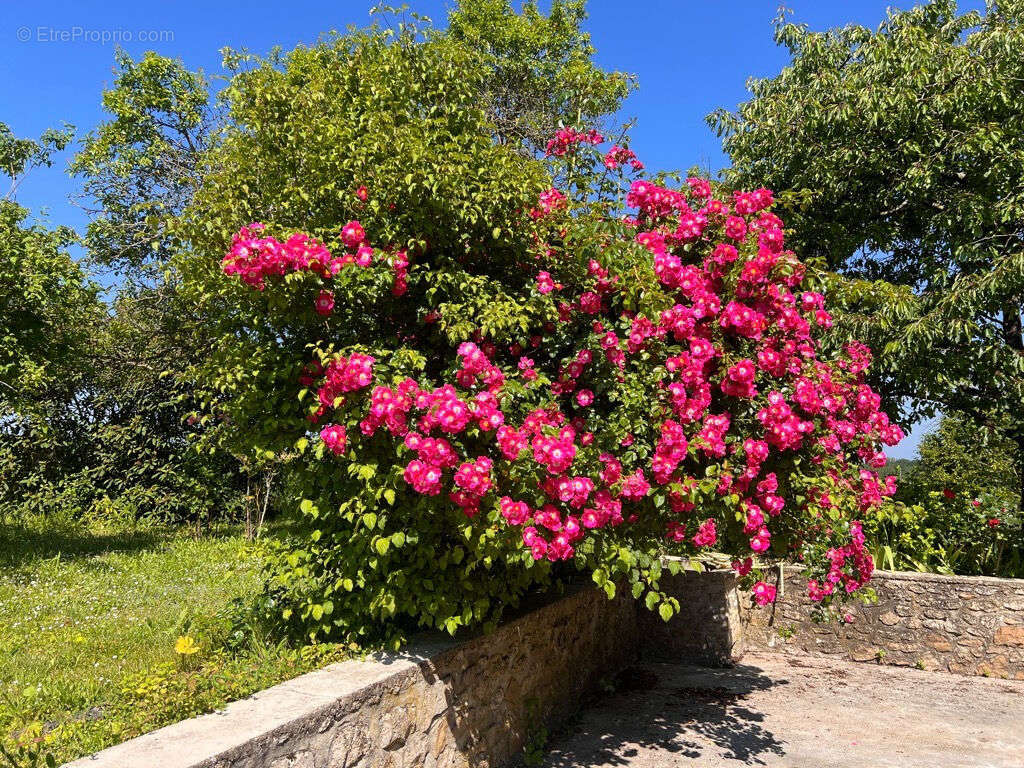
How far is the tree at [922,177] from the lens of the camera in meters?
6.98

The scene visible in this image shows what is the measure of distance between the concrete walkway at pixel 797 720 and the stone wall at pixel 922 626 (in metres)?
0.18

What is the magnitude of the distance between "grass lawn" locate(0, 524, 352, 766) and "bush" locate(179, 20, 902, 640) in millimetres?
587

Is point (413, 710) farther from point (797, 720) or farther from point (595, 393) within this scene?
point (797, 720)

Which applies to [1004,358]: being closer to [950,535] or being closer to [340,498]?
[950,535]

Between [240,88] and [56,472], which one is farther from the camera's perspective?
[56,472]

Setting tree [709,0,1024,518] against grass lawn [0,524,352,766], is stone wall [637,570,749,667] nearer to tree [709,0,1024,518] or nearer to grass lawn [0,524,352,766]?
tree [709,0,1024,518]

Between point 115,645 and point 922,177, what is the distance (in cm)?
784

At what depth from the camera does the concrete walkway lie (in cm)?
434

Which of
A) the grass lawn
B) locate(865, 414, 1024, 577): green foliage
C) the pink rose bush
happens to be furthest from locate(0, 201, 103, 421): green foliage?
locate(865, 414, 1024, 577): green foliage

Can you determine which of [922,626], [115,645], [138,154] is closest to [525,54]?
[138,154]

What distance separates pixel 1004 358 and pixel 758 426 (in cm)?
471

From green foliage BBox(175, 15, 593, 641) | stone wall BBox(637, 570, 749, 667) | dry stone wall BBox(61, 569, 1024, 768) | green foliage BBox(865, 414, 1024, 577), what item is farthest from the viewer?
green foliage BBox(865, 414, 1024, 577)

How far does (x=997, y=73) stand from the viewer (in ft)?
23.4

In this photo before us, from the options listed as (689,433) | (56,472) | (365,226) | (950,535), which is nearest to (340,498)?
(365,226)
